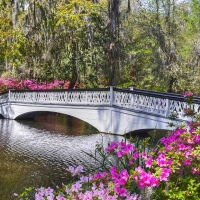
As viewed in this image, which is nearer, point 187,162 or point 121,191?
point 121,191

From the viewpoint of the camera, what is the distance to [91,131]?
14.7m

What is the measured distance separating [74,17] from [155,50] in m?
6.90

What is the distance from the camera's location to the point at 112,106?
13.1 metres

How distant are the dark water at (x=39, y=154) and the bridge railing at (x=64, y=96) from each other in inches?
50.3

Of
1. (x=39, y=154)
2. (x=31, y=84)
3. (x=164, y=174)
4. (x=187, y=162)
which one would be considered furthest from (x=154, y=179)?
(x=31, y=84)

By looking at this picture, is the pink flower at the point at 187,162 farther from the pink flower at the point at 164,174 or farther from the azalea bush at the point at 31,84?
the azalea bush at the point at 31,84

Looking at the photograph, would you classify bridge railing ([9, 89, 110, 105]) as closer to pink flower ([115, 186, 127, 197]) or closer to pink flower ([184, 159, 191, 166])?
pink flower ([184, 159, 191, 166])

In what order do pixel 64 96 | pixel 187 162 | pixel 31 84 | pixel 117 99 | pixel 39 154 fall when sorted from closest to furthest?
1. pixel 187 162
2. pixel 39 154
3. pixel 117 99
4. pixel 64 96
5. pixel 31 84

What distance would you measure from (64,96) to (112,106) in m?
3.00

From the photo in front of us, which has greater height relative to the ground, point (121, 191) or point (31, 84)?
point (31, 84)

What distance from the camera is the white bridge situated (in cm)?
1096

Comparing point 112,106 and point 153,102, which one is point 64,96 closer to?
point 112,106

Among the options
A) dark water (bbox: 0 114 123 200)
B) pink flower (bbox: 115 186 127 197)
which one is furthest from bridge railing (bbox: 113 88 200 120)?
pink flower (bbox: 115 186 127 197)

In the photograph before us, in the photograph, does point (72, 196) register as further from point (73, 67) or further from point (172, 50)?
point (172, 50)
